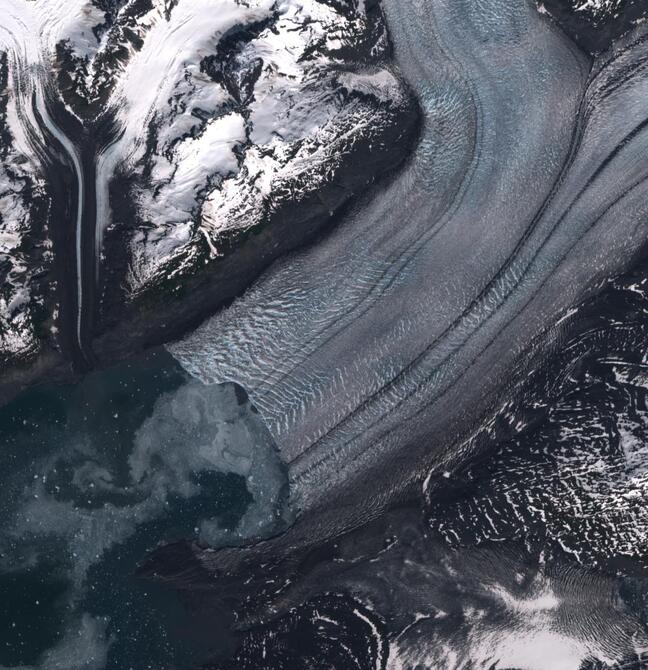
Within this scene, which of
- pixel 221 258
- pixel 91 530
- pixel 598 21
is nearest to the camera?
pixel 91 530

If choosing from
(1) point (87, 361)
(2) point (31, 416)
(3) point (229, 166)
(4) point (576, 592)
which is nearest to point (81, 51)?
(3) point (229, 166)

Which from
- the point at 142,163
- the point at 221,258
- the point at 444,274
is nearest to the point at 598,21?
the point at 444,274

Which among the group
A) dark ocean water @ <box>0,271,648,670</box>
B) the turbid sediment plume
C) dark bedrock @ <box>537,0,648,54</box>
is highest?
dark bedrock @ <box>537,0,648,54</box>

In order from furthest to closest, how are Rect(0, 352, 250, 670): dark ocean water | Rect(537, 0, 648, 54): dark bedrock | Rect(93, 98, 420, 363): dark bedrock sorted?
Rect(537, 0, 648, 54): dark bedrock → Rect(93, 98, 420, 363): dark bedrock → Rect(0, 352, 250, 670): dark ocean water

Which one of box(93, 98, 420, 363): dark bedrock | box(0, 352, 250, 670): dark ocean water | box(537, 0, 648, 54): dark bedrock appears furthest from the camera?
box(537, 0, 648, 54): dark bedrock

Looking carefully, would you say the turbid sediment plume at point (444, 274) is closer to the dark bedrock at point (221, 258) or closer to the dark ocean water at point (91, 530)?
the dark bedrock at point (221, 258)

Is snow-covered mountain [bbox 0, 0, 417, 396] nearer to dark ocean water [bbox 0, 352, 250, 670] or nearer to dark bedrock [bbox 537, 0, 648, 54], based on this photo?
dark ocean water [bbox 0, 352, 250, 670]

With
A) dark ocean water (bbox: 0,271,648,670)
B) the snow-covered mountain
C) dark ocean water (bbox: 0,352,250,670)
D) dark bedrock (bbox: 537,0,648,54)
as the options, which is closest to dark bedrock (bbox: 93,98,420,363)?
the snow-covered mountain

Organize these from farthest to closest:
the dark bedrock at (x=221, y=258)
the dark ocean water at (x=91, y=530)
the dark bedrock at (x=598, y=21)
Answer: the dark bedrock at (x=598, y=21) → the dark bedrock at (x=221, y=258) → the dark ocean water at (x=91, y=530)

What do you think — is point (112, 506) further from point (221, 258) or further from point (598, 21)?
point (598, 21)

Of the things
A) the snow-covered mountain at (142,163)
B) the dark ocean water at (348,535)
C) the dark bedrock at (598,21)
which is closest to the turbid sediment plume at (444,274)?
the dark bedrock at (598,21)

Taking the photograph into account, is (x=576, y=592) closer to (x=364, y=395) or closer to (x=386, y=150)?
(x=364, y=395)
